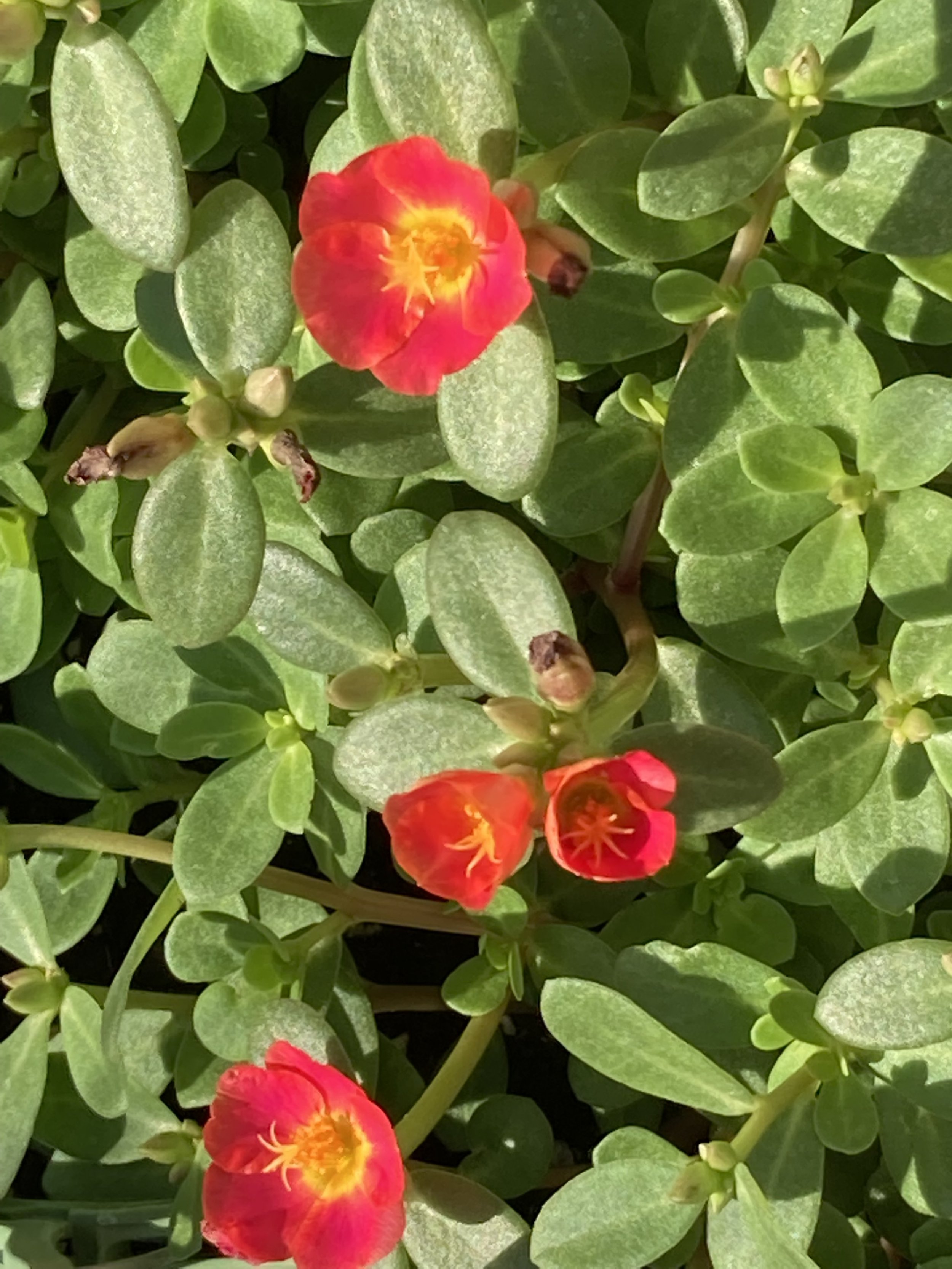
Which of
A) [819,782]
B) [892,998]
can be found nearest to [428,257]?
[819,782]

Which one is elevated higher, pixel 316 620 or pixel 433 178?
pixel 433 178

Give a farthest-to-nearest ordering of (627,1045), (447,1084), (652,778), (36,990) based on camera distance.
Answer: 1. (36,990)
2. (447,1084)
3. (627,1045)
4. (652,778)

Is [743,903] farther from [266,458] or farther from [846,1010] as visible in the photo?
[266,458]

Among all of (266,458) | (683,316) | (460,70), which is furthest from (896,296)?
(266,458)

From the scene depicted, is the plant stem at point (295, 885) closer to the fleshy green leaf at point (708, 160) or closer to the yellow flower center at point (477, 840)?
the yellow flower center at point (477, 840)

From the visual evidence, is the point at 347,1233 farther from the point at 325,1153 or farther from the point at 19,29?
the point at 19,29

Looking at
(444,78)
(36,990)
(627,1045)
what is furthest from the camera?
(36,990)

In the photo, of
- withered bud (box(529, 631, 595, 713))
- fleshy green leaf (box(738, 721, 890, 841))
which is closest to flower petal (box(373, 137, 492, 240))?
withered bud (box(529, 631, 595, 713))
